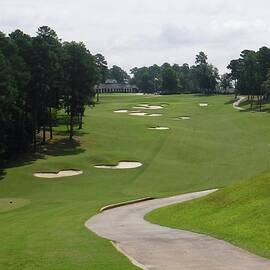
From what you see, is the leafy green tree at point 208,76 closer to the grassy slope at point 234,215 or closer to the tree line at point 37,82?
the tree line at point 37,82

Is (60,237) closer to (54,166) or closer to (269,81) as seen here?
(54,166)

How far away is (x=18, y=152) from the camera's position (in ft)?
198

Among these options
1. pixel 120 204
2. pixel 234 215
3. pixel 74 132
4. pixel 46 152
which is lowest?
pixel 120 204

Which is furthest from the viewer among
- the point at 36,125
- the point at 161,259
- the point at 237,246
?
the point at 36,125

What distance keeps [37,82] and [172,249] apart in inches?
1895

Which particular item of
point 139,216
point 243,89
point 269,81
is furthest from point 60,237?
point 243,89

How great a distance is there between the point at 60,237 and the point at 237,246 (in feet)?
22.0

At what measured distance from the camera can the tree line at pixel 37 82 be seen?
2215 inches

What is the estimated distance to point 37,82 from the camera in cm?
6259

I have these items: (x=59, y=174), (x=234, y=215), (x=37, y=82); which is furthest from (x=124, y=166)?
(x=234, y=215)

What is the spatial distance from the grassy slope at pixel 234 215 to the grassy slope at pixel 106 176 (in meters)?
3.92

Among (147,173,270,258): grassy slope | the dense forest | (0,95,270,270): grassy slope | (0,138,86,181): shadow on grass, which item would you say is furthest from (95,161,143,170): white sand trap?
(147,173,270,258): grassy slope

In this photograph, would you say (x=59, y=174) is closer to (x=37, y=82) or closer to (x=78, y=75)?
(x=37, y=82)

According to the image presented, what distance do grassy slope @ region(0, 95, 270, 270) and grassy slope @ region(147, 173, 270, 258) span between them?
3.92m
